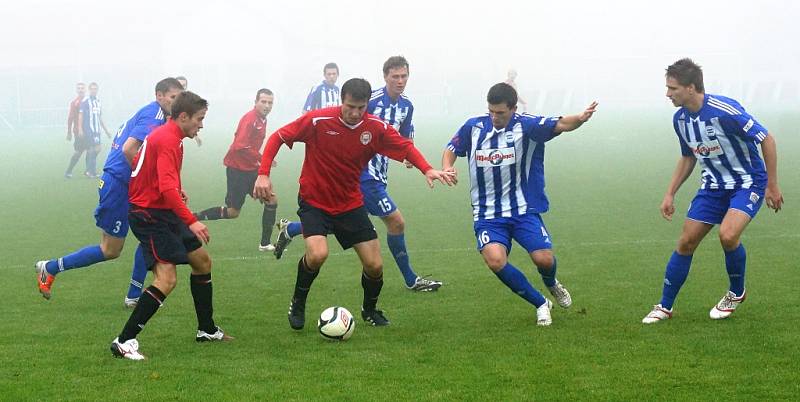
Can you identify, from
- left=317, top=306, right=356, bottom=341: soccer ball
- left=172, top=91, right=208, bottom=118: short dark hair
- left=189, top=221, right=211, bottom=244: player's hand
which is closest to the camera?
left=189, top=221, right=211, bottom=244: player's hand

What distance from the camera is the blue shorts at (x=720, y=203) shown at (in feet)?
25.7

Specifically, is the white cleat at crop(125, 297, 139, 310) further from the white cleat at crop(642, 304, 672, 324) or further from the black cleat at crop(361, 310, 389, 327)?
the white cleat at crop(642, 304, 672, 324)

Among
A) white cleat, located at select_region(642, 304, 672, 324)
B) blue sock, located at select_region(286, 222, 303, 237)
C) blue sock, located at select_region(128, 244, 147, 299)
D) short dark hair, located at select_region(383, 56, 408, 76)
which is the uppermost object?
short dark hair, located at select_region(383, 56, 408, 76)

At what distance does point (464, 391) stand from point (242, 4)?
55934mm

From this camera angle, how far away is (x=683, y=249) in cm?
809

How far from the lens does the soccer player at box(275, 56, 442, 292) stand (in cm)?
1004

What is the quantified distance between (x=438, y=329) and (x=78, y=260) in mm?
3360

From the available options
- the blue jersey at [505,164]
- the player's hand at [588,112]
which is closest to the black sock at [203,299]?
the blue jersey at [505,164]

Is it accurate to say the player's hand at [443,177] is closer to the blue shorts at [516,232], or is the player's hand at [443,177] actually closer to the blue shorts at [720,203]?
the blue shorts at [516,232]

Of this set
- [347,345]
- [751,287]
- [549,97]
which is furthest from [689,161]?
[549,97]


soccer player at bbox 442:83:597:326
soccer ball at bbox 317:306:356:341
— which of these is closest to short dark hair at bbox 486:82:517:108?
soccer player at bbox 442:83:597:326

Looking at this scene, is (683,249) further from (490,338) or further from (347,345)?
(347,345)

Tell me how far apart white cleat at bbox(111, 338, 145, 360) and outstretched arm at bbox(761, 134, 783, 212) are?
14.7ft

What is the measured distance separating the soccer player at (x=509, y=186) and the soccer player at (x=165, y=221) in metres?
1.92
